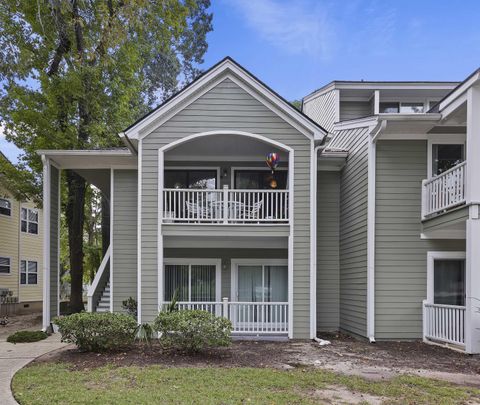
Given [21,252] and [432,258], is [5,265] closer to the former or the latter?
[21,252]

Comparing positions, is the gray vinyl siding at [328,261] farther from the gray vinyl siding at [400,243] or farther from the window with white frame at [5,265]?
the window with white frame at [5,265]

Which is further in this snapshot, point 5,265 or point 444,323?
point 5,265

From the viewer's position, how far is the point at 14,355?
9430 mm

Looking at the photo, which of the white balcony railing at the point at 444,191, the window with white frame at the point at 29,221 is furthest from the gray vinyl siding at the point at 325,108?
the window with white frame at the point at 29,221

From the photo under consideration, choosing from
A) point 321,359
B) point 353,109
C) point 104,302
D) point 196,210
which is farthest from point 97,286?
point 353,109

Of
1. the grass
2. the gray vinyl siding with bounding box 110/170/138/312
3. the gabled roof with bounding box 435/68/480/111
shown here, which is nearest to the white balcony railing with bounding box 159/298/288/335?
the gray vinyl siding with bounding box 110/170/138/312

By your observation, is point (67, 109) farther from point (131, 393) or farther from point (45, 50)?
point (131, 393)

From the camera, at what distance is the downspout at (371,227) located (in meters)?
11.2

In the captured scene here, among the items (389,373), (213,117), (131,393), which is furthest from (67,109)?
(389,373)

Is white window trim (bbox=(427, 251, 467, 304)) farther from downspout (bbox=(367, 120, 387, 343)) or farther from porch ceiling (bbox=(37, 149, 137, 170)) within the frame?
porch ceiling (bbox=(37, 149, 137, 170))

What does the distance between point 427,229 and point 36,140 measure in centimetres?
1369

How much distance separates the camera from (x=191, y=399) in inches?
241

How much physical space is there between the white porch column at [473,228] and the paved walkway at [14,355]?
28.4 ft

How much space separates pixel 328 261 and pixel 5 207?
54.2 ft
